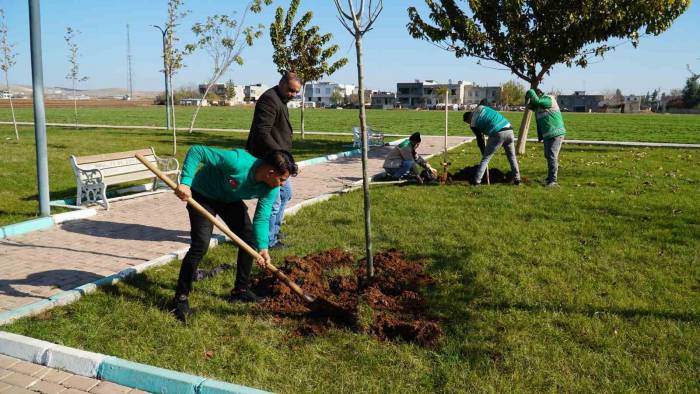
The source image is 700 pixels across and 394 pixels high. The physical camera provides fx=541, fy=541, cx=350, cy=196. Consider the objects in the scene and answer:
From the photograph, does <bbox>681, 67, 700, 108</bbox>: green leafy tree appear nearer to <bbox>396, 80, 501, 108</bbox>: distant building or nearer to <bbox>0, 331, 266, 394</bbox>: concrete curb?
<bbox>396, 80, 501, 108</bbox>: distant building

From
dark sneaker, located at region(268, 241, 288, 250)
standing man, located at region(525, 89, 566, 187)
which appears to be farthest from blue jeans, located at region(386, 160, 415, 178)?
dark sneaker, located at region(268, 241, 288, 250)

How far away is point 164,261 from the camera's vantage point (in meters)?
5.60

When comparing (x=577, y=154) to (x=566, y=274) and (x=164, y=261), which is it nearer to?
(x=566, y=274)

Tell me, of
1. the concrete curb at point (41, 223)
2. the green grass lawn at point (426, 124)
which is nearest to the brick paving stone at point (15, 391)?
the concrete curb at point (41, 223)

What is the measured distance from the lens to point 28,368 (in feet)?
Result: 11.6

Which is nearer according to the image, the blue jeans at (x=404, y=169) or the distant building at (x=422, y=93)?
the blue jeans at (x=404, y=169)

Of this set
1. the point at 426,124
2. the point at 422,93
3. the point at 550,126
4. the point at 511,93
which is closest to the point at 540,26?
the point at 550,126

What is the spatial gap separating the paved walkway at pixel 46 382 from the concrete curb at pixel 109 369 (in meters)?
0.04

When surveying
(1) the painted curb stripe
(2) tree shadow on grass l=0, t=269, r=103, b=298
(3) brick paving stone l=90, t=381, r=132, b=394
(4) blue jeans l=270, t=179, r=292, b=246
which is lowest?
(3) brick paving stone l=90, t=381, r=132, b=394

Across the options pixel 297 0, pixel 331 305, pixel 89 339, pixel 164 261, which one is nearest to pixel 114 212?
pixel 164 261

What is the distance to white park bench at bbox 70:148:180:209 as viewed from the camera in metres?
7.96

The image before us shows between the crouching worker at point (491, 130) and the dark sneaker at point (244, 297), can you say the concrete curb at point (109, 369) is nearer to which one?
the dark sneaker at point (244, 297)

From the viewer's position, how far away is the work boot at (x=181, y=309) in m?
4.21

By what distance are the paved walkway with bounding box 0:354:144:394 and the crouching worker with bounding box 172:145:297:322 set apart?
2.94ft
